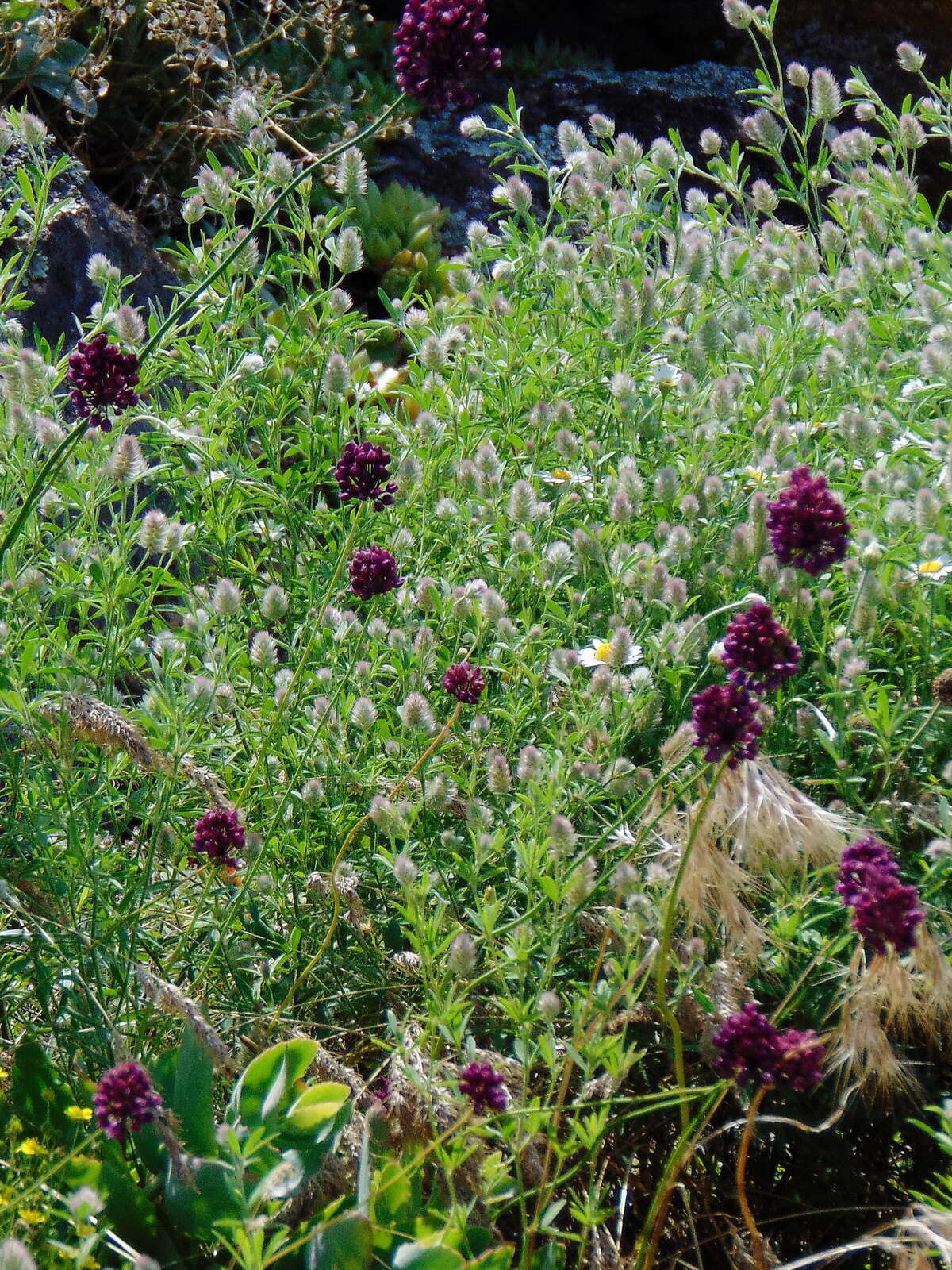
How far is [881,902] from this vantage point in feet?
4.78

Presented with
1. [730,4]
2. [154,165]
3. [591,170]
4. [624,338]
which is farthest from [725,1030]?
[154,165]

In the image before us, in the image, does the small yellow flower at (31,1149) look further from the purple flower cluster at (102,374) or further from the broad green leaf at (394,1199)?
the purple flower cluster at (102,374)

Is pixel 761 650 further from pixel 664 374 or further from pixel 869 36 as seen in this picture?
pixel 869 36

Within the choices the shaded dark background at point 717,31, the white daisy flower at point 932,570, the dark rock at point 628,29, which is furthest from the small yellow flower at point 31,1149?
the dark rock at point 628,29

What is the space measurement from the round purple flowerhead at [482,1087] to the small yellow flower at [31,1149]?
0.64m

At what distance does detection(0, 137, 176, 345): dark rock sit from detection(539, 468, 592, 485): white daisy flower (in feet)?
6.22

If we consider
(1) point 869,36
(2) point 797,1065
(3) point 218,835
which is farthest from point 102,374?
(1) point 869,36

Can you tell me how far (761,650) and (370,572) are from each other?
0.82 m

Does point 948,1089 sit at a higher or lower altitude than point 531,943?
lower

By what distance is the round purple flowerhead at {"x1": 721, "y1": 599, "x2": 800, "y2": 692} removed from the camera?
1.54 m

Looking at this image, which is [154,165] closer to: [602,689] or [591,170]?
[591,170]

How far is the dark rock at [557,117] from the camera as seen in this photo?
23.9 feet

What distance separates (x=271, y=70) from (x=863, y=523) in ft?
17.3

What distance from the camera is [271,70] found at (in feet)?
21.7
